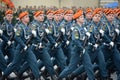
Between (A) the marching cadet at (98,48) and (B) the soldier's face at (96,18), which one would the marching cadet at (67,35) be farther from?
(A) the marching cadet at (98,48)

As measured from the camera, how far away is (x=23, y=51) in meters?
13.9

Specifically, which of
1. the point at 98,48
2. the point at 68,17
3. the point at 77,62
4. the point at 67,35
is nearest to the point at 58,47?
the point at 67,35

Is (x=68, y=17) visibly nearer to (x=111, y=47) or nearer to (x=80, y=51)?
(x=111, y=47)

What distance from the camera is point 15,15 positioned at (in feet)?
88.4

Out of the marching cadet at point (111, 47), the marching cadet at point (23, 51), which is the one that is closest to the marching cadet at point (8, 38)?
the marching cadet at point (23, 51)

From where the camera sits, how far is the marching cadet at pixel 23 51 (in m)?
13.8

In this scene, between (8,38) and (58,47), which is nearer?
(8,38)

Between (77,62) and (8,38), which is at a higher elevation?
(8,38)

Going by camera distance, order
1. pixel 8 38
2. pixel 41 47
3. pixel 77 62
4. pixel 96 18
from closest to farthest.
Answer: pixel 77 62, pixel 41 47, pixel 96 18, pixel 8 38

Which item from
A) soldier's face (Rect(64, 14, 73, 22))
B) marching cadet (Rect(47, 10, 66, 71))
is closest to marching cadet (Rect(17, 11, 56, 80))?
marching cadet (Rect(47, 10, 66, 71))

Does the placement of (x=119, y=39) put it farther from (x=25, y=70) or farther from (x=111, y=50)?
(x=25, y=70)

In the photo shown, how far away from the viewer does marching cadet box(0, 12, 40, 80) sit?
45.3 ft

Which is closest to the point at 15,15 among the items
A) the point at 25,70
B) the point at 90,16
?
the point at 90,16

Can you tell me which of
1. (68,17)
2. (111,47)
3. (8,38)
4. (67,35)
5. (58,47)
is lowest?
(58,47)
